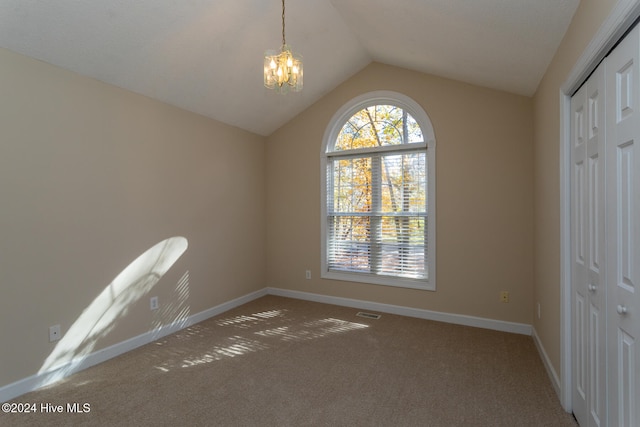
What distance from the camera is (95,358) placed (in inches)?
107

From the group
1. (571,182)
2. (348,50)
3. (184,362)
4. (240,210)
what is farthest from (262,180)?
(571,182)

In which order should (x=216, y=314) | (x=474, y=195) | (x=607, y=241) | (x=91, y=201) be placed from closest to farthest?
(x=607, y=241), (x=91, y=201), (x=474, y=195), (x=216, y=314)

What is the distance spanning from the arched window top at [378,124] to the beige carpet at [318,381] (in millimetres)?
2269

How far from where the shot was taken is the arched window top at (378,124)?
3842 mm

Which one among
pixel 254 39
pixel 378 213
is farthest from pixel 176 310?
pixel 254 39

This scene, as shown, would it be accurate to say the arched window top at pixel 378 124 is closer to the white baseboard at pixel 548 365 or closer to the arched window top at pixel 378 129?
the arched window top at pixel 378 129

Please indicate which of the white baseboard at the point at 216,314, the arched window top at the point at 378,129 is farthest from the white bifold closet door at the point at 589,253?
the arched window top at the point at 378,129

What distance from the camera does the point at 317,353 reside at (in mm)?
2900

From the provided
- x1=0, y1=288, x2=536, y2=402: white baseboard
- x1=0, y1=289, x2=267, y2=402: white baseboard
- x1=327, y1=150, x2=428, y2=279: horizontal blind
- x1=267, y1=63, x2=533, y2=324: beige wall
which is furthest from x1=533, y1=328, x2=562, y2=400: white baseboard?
x1=0, y1=289, x2=267, y2=402: white baseboard

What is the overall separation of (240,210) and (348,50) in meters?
2.45

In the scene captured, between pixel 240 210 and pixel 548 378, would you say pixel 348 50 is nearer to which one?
pixel 240 210

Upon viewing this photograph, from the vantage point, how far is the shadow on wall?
2520 millimetres

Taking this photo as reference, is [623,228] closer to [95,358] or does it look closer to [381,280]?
[381,280]

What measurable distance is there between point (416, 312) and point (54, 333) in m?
3.54
